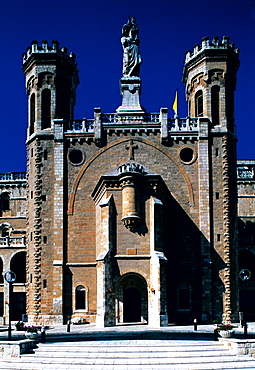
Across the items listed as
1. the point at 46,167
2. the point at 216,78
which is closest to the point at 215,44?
the point at 216,78

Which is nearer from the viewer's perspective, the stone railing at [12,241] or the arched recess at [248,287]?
the arched recess at [248,287]

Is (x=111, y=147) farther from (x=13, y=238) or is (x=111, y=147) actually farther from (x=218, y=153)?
(x=13, y=238)

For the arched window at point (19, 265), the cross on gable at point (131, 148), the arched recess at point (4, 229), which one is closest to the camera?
the cross on gable at point (131, 148)

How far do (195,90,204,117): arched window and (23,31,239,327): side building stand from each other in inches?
16.4

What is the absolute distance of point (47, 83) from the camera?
62.2 m

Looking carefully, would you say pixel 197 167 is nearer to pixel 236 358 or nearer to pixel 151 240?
pixel 151 240

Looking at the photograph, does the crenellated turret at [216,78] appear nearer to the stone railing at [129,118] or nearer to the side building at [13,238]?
the stone railing at [129,118]

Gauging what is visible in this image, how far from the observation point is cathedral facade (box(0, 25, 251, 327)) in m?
57.1

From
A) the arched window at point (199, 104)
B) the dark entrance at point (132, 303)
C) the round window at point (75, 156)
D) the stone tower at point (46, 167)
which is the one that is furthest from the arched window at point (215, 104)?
the dark entrance at point (132, 303)

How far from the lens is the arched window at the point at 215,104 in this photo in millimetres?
61562

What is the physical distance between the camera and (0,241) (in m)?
71.2

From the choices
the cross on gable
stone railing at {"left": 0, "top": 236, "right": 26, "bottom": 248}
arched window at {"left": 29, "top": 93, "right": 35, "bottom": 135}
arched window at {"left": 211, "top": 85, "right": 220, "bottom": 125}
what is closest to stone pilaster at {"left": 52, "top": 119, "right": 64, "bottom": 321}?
arched window at {"left": 29, "top": 93, "right": 35, "bottom": 135}

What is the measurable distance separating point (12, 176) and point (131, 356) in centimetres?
4970

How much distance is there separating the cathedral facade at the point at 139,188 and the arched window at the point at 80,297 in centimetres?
9
